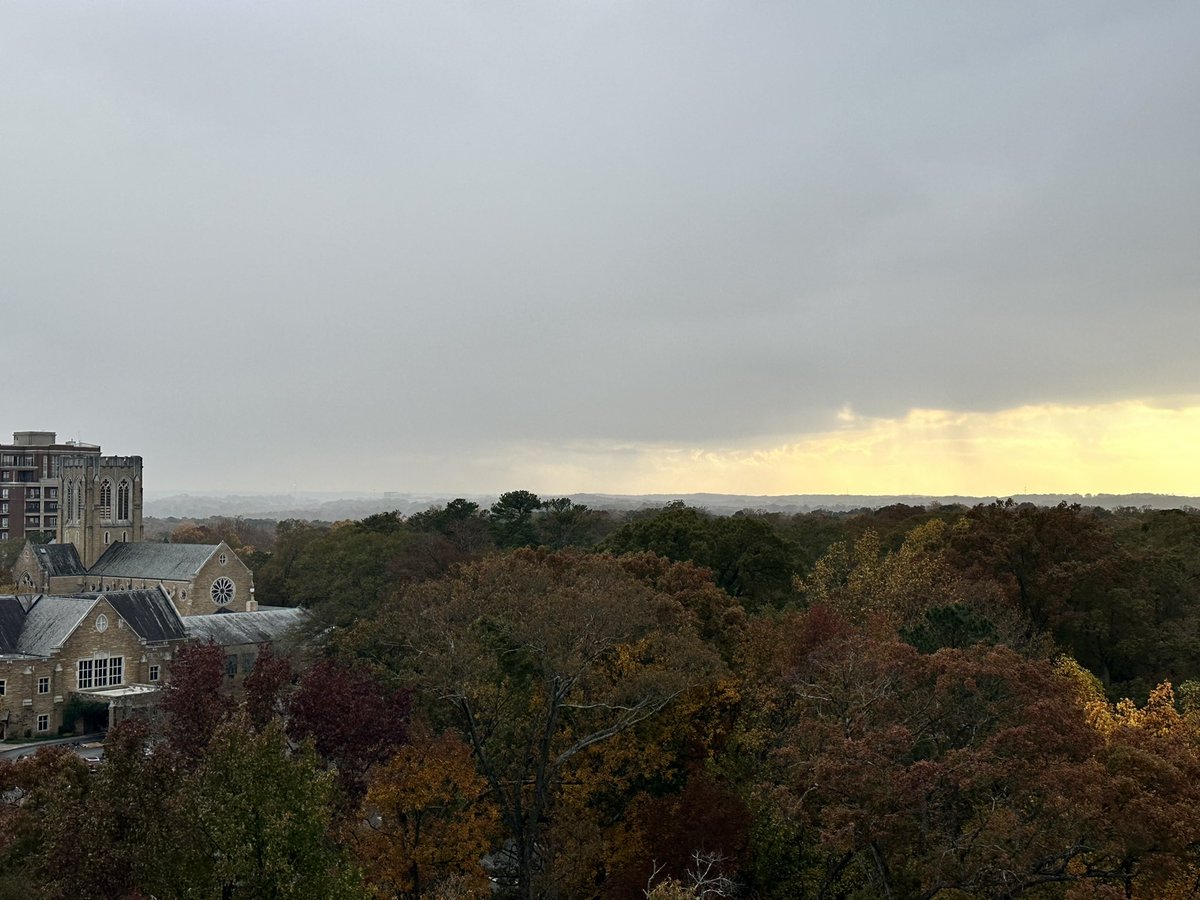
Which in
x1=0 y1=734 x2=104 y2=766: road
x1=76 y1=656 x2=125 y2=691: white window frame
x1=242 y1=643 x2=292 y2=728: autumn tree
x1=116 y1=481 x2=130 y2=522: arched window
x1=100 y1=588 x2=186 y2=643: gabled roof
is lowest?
x1=0 y1=734 x2=104 y2=766: road

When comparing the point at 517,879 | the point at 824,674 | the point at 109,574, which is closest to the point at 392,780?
the point at 517,879

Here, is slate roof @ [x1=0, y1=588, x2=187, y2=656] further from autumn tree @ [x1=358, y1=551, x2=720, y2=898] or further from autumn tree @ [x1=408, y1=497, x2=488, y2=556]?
autumn tree @ [x1=358, y1=551, x2=720, y2=898]

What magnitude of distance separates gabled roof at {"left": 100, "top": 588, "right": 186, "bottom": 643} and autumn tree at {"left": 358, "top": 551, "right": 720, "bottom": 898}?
1183 inches

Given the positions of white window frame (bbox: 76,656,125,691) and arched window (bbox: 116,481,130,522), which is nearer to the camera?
white window frame (bbox: 76,656,125,691)

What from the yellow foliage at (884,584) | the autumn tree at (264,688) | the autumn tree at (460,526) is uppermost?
the autumn tree at (460,526)

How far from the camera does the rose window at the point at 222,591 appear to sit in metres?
67.9

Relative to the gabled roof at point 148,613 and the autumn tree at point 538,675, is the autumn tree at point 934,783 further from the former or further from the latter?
the gabled roof at point 148,613

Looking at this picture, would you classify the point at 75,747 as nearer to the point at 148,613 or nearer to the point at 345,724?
the point at 148,613

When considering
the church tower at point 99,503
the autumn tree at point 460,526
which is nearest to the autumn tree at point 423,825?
the autumn tree at point 460,526

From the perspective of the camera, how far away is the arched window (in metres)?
73.8

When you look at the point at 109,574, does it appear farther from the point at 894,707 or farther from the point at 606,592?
the point at 894,707

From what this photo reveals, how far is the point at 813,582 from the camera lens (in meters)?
44.6

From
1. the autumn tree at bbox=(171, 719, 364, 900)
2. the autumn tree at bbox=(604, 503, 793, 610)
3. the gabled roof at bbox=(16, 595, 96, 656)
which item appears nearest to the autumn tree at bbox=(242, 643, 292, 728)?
the autumn tree at bbox=(171, 719, 364, 900)

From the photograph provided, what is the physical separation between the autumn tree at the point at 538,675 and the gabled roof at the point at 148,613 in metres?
30.1
